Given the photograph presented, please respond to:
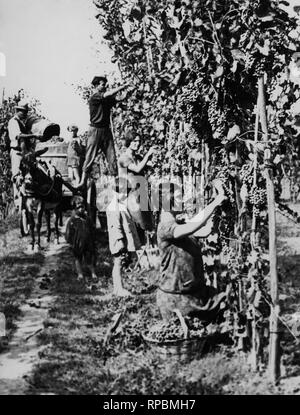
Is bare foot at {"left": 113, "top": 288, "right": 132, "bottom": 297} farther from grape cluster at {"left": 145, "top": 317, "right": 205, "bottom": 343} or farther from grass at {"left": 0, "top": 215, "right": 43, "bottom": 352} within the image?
grape cluster at {"left": 145, "top": 317, "right": 205, "bottom": 343}

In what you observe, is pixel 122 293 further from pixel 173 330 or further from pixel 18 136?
pixel 18 136

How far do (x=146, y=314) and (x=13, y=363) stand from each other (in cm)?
163

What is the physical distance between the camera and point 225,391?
525 cm

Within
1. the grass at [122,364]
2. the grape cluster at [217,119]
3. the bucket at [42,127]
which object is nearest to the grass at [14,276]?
the grass at [122,364]

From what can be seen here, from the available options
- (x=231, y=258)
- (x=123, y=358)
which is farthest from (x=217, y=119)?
(x=123, y=358)

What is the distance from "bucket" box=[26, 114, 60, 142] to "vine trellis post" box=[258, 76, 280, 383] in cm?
566

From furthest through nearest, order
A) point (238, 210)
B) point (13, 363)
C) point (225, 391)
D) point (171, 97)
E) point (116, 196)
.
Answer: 1. point (116, 196)
2. point (171, 97)
3. point (13, 363)
4. point (238, 210)
5. point (225, 391)

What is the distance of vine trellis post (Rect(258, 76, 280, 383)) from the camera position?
5.13 meters

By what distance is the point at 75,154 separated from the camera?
12609mm

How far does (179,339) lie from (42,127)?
6.71 metres

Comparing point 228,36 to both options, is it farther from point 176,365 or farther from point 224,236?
point 176,365

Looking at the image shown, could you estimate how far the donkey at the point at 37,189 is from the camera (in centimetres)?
1105

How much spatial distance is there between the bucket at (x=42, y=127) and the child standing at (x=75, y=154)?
106 centimetres
